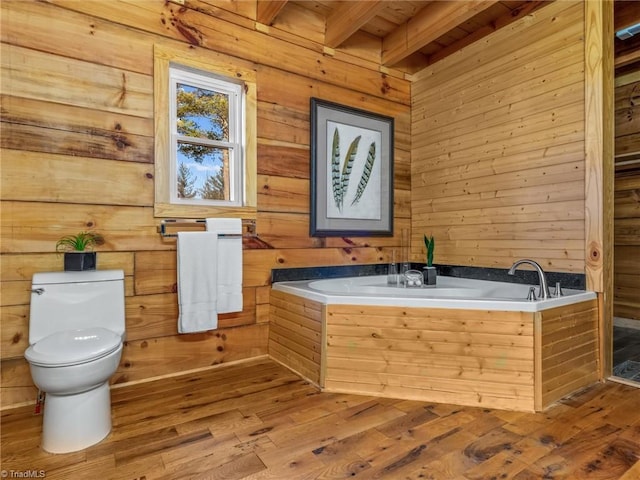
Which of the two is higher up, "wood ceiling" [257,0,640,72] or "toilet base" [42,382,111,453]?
"wood ceiling" [257,0,640,72]

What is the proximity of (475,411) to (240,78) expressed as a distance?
252cm

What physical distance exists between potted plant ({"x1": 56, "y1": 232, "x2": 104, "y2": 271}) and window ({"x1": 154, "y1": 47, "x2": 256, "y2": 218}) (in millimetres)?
378

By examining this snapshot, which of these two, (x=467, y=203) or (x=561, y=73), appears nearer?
(x=561, y=73)

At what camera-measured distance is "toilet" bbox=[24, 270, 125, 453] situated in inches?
60.2

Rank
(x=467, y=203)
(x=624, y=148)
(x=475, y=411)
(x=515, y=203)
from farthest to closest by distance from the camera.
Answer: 1. (x=624, y=148)
2. (x=467, y=203)
3. (x=515, y=203)
4. (x=475, y=411)

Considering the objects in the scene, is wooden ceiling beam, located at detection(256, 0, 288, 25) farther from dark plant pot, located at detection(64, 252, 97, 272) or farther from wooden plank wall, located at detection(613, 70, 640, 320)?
wooden plank wall, located at detection(613, 70, 640, 320)

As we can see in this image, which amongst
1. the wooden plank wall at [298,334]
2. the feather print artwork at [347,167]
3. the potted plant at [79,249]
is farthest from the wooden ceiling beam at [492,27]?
the potted plant at [79,249]

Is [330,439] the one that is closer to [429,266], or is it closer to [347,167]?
[429,266]

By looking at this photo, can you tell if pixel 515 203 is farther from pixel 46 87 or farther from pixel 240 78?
pixel 46 87

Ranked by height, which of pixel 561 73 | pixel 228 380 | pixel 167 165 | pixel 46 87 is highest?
pixel 561 73

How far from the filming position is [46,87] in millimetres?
2010

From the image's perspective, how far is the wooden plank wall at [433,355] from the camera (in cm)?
193

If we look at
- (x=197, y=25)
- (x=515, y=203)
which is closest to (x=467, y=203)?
(x=515, y=203)

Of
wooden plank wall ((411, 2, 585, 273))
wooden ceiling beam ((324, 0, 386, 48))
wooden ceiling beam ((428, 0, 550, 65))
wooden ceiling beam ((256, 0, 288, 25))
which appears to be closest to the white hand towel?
wooden ceiling beam ((256, 0, 288, 25))
